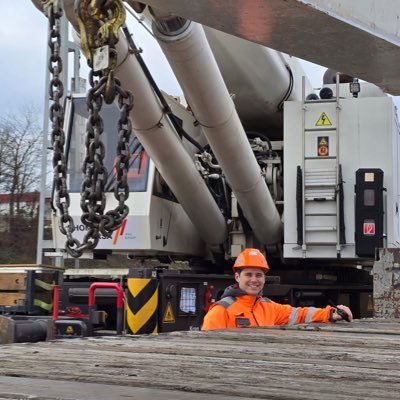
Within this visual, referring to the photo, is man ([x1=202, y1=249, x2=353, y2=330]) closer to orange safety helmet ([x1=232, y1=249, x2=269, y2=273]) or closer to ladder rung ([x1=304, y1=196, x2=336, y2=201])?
orange safety helmet ([x1=232, y1=249, x2=269, y2=273])

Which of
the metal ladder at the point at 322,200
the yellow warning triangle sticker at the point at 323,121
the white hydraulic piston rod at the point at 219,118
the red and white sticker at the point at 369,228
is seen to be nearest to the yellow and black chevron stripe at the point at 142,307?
the white hydraulic piston rod at the point at 219,118

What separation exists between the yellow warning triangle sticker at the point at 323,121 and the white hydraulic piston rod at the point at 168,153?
1.27 metres

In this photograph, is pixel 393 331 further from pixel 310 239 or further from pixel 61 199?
pixel 310 239

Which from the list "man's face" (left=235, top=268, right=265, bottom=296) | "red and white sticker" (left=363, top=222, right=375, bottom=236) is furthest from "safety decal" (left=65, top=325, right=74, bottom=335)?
"red and white sticker" (left=363, top=222, right=375, bottom=236)

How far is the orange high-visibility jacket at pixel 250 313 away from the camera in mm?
4387

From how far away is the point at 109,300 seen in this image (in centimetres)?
704

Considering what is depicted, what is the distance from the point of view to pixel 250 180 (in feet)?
21.4

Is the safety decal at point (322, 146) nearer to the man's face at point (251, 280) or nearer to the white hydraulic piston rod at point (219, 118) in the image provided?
the white hydraulic piston rod at point (219, 118)

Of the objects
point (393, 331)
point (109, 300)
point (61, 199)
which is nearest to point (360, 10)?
point (61, 199)

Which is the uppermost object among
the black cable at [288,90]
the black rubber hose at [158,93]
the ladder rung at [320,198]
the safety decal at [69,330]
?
the black cable at [288,90]

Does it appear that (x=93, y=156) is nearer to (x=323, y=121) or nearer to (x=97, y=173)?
(x=97, y=173)

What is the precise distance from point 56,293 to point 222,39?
281 centimetres

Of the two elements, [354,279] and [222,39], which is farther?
[354,279]

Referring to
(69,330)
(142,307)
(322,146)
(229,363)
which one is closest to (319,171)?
(322,146)
